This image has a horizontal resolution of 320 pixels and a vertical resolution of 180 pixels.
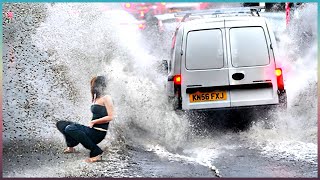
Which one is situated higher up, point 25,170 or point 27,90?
point 27,90

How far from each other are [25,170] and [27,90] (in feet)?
3.65

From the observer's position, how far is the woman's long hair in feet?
39.6

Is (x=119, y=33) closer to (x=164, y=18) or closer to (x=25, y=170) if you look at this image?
(x=164, y=18)

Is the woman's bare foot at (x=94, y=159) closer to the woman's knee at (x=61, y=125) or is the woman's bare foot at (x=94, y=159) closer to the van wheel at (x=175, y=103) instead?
the woman's knee at (x=61, y=125)

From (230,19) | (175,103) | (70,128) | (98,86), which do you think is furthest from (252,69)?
(70,128)

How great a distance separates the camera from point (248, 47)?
11.6 metres

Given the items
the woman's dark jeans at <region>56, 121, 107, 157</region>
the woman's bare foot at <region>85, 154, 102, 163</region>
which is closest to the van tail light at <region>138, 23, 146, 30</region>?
the woman's dark jeans at <region>56, 121, 107, 157</region>

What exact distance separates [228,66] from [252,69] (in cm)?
32

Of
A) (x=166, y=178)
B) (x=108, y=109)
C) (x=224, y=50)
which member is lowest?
(x=166, y=178)

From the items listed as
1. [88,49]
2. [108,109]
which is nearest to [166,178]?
[108,109]

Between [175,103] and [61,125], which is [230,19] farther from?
[61,125]

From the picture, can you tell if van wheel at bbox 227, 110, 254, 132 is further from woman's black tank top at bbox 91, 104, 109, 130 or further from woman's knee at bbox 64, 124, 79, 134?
woman's knee at bbox 64, 124, 79, 134

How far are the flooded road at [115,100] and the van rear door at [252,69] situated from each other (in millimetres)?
393

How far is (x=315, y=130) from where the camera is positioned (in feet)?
39.7
